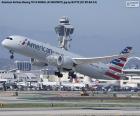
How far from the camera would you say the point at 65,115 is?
52.9 metres

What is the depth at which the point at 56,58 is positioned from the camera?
344 ft

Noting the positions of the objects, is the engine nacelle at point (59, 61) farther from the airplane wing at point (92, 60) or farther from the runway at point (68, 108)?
the runway at point (68, 108)

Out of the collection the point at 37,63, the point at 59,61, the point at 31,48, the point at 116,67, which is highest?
the point at 31,48

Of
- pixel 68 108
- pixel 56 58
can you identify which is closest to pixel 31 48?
pixel 56 58

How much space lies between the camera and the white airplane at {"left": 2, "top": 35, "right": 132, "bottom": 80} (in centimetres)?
10394

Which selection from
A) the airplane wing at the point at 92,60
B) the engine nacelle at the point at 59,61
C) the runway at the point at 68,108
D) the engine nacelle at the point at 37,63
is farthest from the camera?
the engine nacelle at the point at 37,63

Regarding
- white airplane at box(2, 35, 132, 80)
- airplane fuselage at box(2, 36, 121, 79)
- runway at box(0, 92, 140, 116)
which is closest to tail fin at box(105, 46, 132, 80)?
white airplane at box(2, 35, 132, 80)

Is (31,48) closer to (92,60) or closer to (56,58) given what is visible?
(56,58)

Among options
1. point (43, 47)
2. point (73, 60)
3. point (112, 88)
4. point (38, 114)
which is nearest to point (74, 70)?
point (73, 60)

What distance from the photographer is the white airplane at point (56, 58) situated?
104 metres

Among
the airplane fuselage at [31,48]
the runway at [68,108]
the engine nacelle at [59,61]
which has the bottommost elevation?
the runway at [68,108]

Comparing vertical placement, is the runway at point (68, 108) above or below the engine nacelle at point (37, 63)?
below

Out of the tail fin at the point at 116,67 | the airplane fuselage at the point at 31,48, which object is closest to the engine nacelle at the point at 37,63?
the airplane fuselage at the point at 31,48

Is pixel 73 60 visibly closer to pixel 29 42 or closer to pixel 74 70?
pixel 74 70
